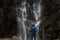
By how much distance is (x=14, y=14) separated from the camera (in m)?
10.7

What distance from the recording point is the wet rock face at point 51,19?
407 inches

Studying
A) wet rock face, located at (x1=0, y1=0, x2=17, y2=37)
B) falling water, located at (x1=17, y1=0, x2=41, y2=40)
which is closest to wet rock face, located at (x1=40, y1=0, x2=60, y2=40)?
falling water, located at (x1=17, y1=0, x2=41, y2=40)

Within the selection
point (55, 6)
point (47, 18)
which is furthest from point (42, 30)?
point (55, 6)

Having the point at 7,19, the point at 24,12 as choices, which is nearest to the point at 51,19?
the point at 24,12

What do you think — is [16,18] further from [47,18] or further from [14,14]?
[47,18]

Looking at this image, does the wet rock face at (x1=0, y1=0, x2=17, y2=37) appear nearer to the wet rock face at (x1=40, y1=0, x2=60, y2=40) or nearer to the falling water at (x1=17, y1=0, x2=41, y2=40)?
the falling water at (x1=17, y1=0, x2=41, y2=40)

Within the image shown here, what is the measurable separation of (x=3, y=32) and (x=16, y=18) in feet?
3.49

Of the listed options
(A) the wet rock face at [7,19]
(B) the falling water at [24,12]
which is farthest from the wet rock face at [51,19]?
(A) the wet rock face at [7,19]

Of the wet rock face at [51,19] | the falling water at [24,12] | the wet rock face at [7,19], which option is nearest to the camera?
the wet rock face at [51,19]

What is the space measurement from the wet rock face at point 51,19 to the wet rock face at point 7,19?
173 centimetres

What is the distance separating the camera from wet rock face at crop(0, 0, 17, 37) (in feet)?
34.6

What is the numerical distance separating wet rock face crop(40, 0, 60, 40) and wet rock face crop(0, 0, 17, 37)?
5.67 ft

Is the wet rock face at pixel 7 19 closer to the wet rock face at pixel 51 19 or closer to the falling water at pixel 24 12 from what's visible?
the falling water at pixel 24 12

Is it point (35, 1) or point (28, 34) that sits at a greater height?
point (35, 1)
